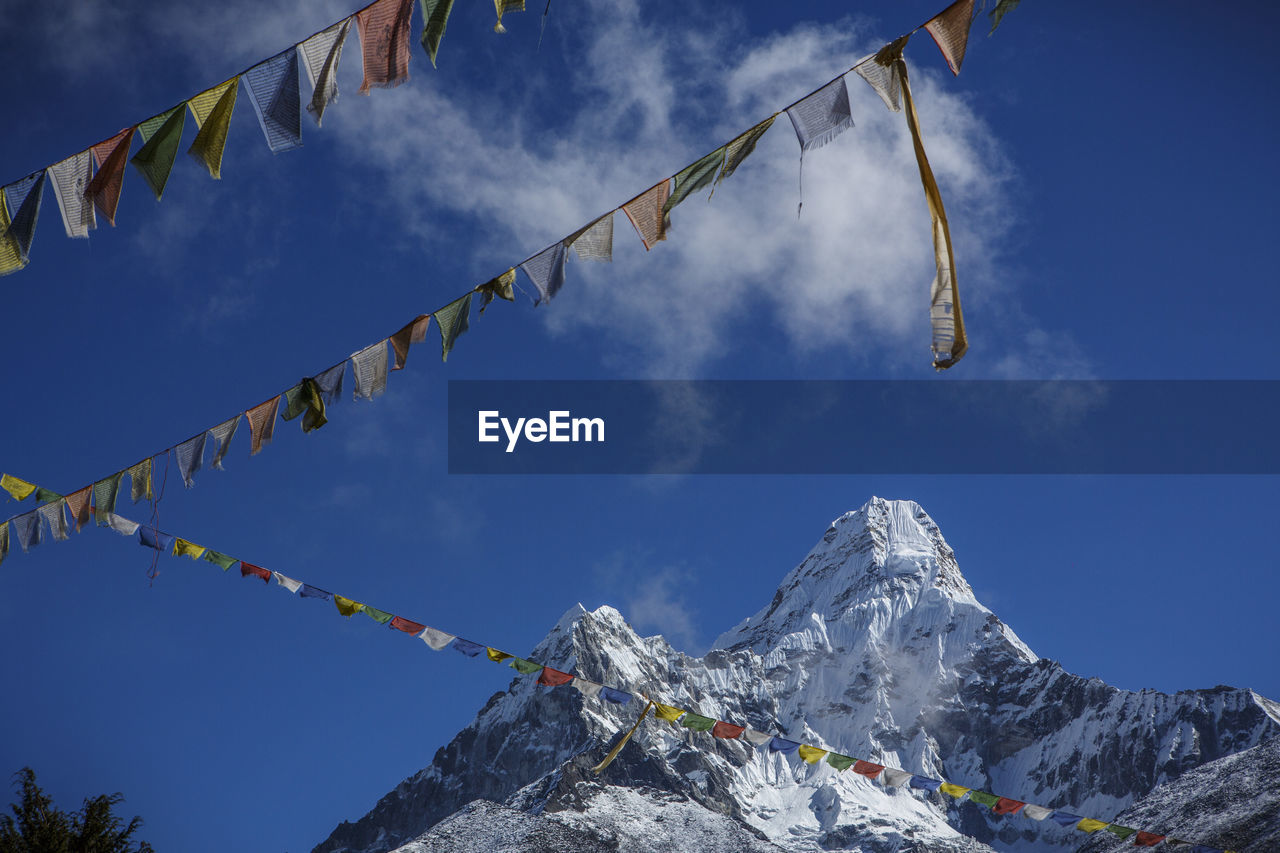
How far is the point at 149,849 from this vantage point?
63.5ft

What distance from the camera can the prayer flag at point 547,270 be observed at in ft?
43.3

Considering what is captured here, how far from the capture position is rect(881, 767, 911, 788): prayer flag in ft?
65.1

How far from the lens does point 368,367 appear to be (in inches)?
587

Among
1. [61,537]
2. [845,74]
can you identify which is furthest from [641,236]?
[61,537]

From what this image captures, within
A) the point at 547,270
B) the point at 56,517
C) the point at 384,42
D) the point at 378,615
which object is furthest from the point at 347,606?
the point at 384,42

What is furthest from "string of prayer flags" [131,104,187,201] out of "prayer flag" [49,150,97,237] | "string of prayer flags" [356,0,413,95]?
"string of prayer flags" [356,0,413,95]

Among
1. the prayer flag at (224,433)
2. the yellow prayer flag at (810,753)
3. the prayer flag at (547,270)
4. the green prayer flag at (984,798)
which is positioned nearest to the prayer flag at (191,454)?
the prayer flag at (224,433)

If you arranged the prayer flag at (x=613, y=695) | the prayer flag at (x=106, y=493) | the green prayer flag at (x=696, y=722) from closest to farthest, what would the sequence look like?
1. the prayer flag at (x=106, y=493)
2. the prayer flag at (x=613, y=695)
3. the green prayer flag at (x=696, y=722)

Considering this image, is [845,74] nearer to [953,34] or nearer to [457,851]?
[953,34]

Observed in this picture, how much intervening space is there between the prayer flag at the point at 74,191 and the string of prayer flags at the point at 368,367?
165 inches

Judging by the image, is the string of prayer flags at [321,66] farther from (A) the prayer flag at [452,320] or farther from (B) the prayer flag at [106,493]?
(B) the prayer flag at [106,493]

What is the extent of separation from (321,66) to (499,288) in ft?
12.1

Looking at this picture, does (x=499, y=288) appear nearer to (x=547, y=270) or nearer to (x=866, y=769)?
(x=547, y=270)

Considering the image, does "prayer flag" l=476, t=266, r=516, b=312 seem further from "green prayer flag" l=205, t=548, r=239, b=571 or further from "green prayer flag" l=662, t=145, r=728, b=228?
"green prayer flag" l=205, t=548, r=239, b=571
